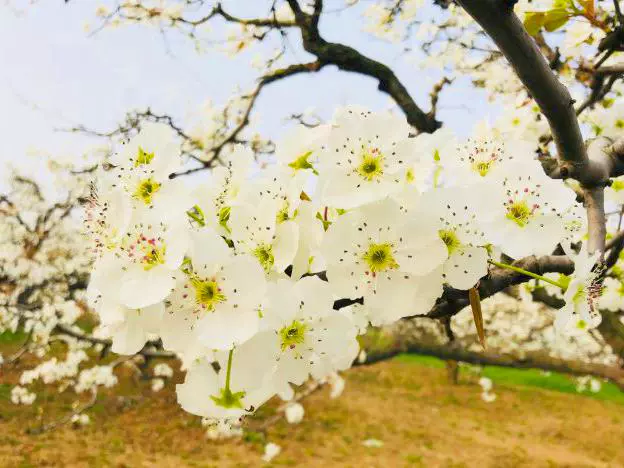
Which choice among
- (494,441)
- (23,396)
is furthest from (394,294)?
(23,396)

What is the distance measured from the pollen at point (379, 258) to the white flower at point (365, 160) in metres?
0.08

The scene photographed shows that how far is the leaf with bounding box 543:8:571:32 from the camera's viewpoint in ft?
4.47

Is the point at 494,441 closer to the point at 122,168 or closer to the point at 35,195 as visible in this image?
the point at 122,168

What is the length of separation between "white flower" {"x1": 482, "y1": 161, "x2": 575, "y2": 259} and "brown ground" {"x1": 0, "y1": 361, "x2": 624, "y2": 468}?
22.9ft

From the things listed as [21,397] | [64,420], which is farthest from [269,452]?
[21,397]

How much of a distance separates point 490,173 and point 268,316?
0.44 metres

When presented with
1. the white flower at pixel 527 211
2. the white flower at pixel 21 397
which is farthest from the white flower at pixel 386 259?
the white flower at pixel 21 397

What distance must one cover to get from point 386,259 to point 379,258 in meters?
0.01

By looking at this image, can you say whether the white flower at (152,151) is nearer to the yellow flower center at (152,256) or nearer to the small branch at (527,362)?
the yellow flower center at (152,256)

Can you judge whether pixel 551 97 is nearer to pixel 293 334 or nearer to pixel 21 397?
pixel 293 334

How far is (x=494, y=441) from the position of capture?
8.68m

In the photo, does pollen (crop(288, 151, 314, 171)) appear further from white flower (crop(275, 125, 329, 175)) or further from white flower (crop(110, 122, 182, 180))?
white flower (crop(110, 122, 182, 180))

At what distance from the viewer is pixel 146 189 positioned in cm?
76

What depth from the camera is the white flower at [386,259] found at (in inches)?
26.1
